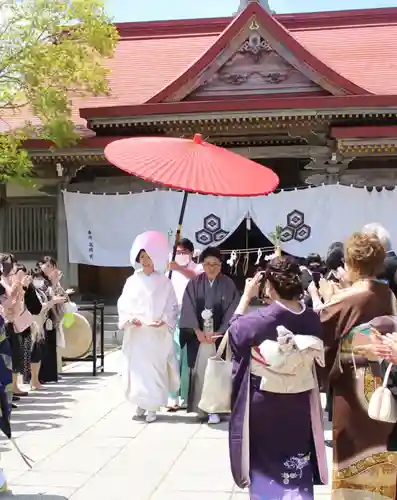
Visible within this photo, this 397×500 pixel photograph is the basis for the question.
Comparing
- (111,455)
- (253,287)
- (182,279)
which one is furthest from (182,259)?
(253,287)

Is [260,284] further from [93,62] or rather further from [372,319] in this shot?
[93,62]

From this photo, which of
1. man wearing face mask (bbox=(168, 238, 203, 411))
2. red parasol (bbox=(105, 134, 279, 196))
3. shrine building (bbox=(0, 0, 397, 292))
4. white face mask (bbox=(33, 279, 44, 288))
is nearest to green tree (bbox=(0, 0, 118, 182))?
shrine building (bbox=(0, 0, 397, 292))

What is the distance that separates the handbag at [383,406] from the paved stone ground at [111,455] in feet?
4.77

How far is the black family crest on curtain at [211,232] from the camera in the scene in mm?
11641

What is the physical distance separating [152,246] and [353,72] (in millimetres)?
9201

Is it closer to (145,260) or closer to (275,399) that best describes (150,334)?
(145,260)

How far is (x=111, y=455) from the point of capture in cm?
514

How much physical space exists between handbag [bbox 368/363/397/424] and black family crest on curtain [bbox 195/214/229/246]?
8672mm

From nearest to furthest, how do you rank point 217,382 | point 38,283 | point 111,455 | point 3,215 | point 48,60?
1. point 217,382
2. point 111,455
3. point 38,283
4. point 48,60
5. point 3,215

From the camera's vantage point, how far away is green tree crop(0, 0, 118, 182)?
427 inches

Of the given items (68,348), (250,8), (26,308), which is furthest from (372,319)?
(250,8)

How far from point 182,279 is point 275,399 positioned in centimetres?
390

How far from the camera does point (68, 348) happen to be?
9.18 metres

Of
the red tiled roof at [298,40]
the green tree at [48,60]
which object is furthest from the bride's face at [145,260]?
the red tiled roof at [298,40]
